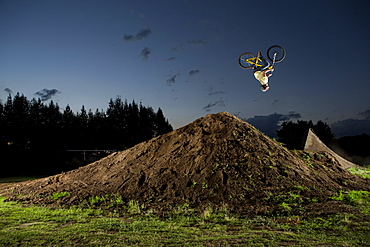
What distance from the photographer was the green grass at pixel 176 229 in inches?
137

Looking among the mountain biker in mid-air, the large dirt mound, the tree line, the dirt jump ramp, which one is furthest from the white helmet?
the tree line

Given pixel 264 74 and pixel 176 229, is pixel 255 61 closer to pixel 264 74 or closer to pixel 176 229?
pixel 264 74

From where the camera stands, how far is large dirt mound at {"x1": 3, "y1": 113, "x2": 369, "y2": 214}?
5.95 meters

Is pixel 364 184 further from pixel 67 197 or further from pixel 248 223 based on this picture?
pixel 67 197

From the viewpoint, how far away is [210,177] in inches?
273

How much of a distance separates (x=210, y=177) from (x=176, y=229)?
2933 mm

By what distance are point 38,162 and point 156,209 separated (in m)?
18.6

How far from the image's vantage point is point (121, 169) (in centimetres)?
838

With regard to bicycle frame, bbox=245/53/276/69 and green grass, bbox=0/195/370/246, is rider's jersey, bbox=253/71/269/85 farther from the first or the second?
green grass, bbox=0/195/370/246

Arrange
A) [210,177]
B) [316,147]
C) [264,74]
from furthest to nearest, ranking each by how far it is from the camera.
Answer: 1. [316,147]
2. [264,74]
3. [210,177]

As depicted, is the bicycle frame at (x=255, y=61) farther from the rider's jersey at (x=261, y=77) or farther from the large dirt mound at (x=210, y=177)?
the large dirt mound at (x=210, y=177)

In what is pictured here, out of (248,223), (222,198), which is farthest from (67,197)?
(248,223)

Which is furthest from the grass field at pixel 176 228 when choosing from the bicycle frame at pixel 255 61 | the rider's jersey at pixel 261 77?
the bicycle frame at pixel 255 61

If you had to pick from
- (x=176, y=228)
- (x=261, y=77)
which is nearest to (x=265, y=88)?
(x=261, y=77)
